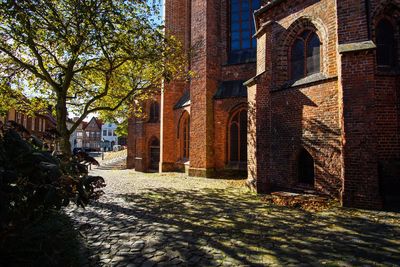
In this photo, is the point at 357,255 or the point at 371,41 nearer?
the point at 357,255

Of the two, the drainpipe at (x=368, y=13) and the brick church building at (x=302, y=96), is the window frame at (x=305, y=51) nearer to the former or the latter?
the brick church building at (x=302, y=96)

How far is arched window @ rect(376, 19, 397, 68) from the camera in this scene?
24.4 feet

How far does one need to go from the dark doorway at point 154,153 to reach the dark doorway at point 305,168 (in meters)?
13.7

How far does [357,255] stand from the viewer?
152 inches

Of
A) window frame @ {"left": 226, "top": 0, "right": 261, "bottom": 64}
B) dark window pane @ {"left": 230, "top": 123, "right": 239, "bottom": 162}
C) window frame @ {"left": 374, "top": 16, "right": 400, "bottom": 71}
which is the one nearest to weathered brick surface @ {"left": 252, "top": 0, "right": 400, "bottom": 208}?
window frame @ {"left": 374, "top": 16, "right": 400, "bottom": 71}

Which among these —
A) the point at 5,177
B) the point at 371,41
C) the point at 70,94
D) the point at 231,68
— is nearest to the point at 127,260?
the point at 5,177

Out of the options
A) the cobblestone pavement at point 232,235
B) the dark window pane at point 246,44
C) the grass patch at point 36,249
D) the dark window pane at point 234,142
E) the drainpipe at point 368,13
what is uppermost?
the dark window pane at point 246,44

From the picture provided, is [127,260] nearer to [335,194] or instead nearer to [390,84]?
[335,194]

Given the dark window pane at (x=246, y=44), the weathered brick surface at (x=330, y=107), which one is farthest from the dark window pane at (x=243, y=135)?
the dark window pane at (x=246, y=44)

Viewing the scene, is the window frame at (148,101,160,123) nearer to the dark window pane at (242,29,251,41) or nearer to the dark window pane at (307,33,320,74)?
the dark window pane at (242,29,251,41)

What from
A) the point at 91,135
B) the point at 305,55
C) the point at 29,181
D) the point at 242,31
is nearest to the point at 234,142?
the point at 305,55

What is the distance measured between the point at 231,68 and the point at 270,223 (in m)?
11.1

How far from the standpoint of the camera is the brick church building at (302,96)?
679 cm

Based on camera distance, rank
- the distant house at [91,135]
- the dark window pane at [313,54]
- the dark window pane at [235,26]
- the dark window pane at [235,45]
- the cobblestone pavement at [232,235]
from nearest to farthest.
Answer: the cobblestone pavement at [232,235] → the dark window pane at [313,54] → the dark window pane at [235,26] → the dark window pane at [235,45] → the distant house at [91,135]
